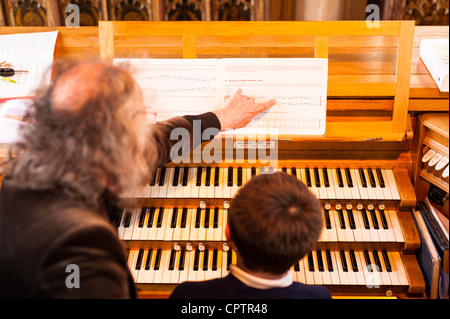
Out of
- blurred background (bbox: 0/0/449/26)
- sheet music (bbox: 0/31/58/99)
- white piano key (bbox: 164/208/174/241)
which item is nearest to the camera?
white piano key (bbox: 164/208/174/241)

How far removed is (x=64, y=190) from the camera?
148 cm

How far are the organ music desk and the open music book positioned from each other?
95mm

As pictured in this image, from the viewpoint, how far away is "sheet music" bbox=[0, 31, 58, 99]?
9.14 feet

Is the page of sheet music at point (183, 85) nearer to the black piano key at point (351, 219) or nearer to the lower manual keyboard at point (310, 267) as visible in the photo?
the lower manual keyboard at point (310, 267)

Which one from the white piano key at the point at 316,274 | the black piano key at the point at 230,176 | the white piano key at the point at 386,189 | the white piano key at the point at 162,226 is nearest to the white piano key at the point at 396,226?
the white piano key at the point at 386,189

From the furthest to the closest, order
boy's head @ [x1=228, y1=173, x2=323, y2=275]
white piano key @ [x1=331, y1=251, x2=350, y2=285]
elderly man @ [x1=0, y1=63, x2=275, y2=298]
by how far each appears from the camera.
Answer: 1. white piano key @ [x1=331, y1=251, x2=350, y2=285]
2. boy's head @ [x1=228, y1=173, x2=323, y2=275]
3. elderly man @ [x1=0, y1=63, x2=275, y2=298]

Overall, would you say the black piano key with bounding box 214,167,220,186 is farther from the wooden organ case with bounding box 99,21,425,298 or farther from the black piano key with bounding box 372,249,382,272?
the black piano key with bounding box 372,249,382,272

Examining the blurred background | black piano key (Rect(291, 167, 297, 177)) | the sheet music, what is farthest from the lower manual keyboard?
the blurred background

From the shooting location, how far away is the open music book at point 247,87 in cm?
256

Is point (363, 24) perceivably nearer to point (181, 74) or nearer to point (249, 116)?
point (249, 116)

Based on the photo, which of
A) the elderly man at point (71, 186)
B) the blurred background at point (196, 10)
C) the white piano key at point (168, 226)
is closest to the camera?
the elderly man at point (71, 186)

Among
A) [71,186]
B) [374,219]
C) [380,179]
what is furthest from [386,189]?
[71,186]

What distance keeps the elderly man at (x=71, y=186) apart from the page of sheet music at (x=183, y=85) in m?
0.97

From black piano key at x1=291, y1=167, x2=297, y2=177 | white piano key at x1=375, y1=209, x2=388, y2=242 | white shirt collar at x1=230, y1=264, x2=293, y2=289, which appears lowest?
white piano key at x1=375, y1=209, x2=388, y2=242
